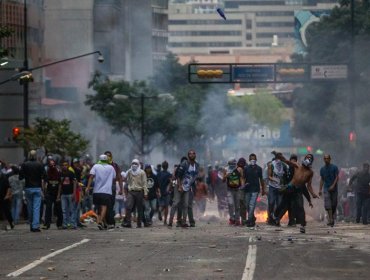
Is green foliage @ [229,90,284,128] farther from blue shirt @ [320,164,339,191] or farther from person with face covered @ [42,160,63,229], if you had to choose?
person with face covered @ [42,160,63,229]

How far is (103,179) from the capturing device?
99.5ft

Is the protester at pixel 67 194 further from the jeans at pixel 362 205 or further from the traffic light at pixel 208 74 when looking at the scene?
the traffic light at pixel 208 74

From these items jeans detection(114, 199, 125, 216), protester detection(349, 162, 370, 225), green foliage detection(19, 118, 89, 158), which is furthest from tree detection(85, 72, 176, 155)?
protester detection(349, 162, 370, 225)

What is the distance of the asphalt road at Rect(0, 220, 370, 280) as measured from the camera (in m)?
18.7

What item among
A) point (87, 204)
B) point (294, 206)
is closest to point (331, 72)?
point (87, 204)

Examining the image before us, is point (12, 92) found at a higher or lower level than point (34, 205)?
higher

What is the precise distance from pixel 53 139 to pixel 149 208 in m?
16.2

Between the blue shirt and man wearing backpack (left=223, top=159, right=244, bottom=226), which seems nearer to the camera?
the blue shirt

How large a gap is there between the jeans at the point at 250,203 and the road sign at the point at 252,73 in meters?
27.8

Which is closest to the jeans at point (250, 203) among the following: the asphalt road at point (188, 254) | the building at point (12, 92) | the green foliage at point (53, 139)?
the asphalt road at point (188, 254)

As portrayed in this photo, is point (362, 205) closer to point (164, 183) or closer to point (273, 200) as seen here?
point (273, 200)

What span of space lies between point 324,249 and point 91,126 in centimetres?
6721

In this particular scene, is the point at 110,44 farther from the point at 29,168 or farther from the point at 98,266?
the point at 98,266

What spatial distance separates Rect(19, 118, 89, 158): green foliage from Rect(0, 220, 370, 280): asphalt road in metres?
20.3
